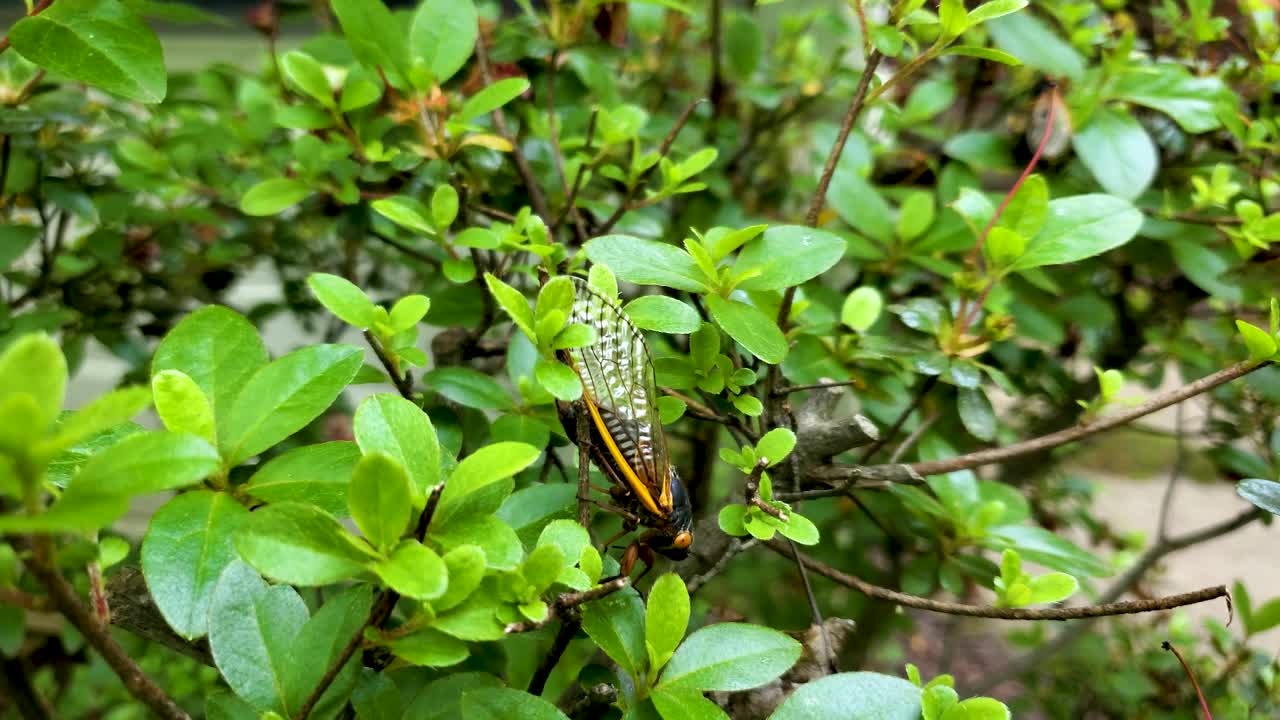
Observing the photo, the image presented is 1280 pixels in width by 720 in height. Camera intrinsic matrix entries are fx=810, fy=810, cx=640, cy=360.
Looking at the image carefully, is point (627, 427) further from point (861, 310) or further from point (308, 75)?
point (308, 75)

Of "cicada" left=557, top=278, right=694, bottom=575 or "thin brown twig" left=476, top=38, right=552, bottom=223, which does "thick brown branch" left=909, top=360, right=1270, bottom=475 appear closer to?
"cicada" left=557, top=278, right=694, bottom=575

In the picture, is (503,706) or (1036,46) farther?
(1036,46)

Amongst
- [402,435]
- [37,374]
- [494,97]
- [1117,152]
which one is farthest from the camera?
[1117,152]

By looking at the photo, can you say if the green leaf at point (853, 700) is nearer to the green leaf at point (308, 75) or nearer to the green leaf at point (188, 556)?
the green leaf at point (188, 556)

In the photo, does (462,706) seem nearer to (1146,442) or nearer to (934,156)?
(934,156)

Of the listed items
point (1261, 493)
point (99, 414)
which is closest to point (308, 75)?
point (99, 414)

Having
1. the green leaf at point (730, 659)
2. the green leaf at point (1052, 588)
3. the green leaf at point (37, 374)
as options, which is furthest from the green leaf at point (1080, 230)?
the green leaf at point (37, 374)

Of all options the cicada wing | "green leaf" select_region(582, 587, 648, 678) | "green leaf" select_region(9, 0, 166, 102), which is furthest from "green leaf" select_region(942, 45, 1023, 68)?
"green leaf" select_region(9, 0, 166, 102)

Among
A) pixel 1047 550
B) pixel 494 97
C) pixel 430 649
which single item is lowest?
pixel 1047 550
